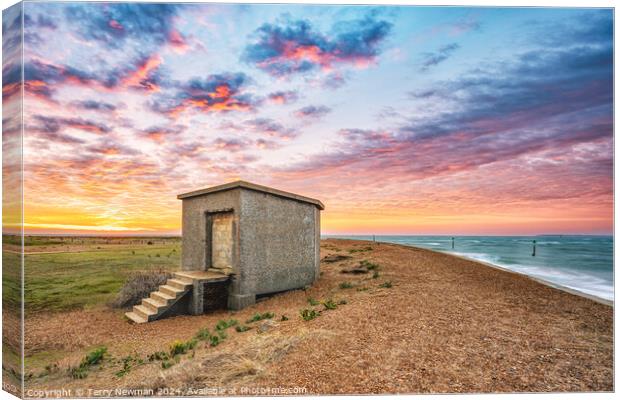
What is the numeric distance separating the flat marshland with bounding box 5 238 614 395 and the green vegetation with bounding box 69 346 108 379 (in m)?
0.02

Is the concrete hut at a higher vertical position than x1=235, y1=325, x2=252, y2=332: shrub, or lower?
higher

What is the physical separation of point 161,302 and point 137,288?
2.04 m

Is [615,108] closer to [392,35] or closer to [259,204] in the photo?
[392,35]

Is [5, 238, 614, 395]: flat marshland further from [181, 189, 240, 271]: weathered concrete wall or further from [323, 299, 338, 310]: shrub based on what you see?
[181, 189, 240, 271]: weathered concrete wall

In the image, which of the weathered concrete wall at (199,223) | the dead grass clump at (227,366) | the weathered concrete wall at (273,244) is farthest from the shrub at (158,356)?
the weathered concrete wall at (199,223)

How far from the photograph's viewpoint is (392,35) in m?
5.96

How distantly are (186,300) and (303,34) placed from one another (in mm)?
6884

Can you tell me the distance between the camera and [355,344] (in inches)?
196

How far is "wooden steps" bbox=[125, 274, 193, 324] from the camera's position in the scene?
8070 mm

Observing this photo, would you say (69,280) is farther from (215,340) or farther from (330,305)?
(330,305)

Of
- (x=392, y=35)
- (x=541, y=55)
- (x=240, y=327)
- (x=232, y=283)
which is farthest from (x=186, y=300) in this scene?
(x=541, y=55)

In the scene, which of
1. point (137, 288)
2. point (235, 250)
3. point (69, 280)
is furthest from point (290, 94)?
point (69, 280)

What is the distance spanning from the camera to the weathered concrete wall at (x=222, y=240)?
29.6 feet

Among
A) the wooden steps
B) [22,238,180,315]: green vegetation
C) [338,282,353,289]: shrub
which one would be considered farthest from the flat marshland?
[22,238,180,315]: green vegetation
